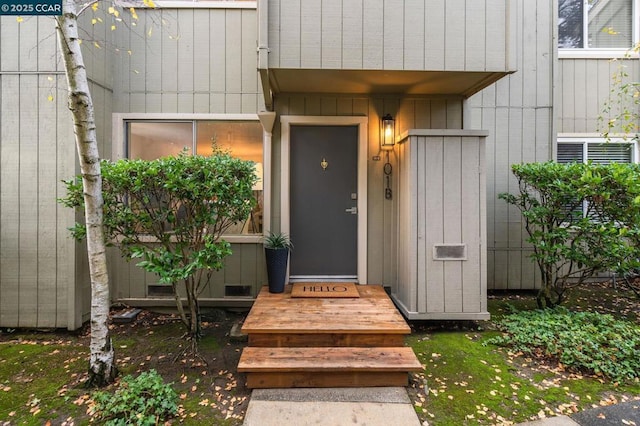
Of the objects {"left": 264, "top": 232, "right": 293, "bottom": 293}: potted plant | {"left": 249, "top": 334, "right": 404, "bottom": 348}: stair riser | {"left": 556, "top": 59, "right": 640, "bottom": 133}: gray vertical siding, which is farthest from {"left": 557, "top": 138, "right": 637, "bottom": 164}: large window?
{"left": 264, "top": 232, "right": 293, "bottom": 293}: potted plant

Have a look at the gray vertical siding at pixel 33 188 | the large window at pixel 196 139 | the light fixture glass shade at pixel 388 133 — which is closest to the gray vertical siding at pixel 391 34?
the light fixture glass shade at pixel 388 133

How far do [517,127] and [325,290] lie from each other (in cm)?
367

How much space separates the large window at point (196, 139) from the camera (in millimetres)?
4156

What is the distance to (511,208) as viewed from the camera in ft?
15.2

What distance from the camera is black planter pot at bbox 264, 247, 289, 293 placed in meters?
3.68

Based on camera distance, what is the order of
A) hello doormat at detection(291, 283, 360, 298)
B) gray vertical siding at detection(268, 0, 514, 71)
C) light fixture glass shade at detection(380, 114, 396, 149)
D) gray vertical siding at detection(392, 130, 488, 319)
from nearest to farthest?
1. gray vertical siding at detection(268, 0, 514, 71)
2. gray vertical siding at detection(392, 130, 488, 319)
3. hello doormat at detection(291, 283, 360, 298)
4. light fixture glass shade at detection(380, 114, 396, 149)

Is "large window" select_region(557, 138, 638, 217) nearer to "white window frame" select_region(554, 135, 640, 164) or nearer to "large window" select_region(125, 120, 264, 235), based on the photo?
"white window frame" select_region(554, 135, 640, 164)

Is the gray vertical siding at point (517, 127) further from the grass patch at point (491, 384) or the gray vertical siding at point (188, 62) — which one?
the gray vertical siding at point (188, 62)

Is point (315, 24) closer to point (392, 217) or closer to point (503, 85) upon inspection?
point (392, 217)

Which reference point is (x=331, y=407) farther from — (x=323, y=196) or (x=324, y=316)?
(x=323, y=196)

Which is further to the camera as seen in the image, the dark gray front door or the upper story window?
the upper story window

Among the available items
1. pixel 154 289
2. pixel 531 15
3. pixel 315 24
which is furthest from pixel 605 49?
pixel 154 289

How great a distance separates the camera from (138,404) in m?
2.15

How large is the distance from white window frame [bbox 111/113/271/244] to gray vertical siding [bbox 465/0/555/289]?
120 inches
